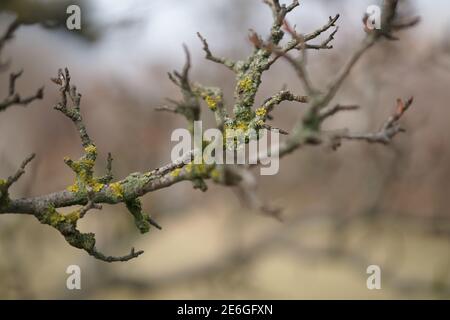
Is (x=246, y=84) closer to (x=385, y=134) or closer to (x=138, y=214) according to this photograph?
(x=138, y=214)

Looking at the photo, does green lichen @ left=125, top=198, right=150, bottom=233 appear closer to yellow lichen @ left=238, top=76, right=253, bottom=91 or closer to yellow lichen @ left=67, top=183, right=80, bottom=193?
yellow lichen @ left=67, top=183, right=80, bottom=193

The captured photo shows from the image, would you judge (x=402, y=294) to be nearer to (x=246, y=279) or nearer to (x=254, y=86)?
(x=246, y=279)

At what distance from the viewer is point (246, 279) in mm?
10492

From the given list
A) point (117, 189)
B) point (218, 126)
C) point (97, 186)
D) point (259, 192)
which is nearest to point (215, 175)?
point (218, 126)

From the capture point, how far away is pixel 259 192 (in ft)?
39.5

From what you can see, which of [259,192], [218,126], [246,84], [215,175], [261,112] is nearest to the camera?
[215,175]

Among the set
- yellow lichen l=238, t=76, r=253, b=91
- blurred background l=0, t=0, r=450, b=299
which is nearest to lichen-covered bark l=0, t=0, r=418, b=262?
yellow lichen l=238, t=76, r=253, b=91

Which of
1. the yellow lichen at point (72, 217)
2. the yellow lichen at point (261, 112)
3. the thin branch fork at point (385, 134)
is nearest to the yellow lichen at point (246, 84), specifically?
the yellow lichen at point (261, 112)

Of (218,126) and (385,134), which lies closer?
(385,134)

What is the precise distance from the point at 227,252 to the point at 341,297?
331 centimetres

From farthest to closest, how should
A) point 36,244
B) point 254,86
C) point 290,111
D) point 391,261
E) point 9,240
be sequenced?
point 290,111, point 391,261, point 36,244, point 9,240, point 254,86

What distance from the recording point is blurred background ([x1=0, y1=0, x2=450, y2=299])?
29.1 ft

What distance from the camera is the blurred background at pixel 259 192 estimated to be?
8.88 metres
